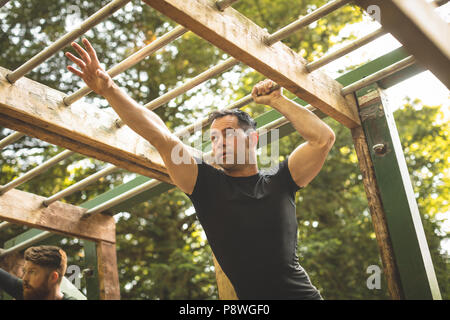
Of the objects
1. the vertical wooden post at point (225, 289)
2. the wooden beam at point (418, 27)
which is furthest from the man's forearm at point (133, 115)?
the vertical wooden post at point (225, 289)

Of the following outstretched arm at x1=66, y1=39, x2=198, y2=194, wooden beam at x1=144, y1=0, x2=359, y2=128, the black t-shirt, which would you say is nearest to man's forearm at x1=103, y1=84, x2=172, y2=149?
outstretched arm at x1=66, y1=39, x2=198, y2=194

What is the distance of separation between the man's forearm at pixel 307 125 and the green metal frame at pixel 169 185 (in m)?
1.02

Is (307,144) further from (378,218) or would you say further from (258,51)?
(378,218)

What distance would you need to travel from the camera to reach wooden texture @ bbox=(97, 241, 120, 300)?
429cm

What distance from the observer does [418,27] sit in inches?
60.3

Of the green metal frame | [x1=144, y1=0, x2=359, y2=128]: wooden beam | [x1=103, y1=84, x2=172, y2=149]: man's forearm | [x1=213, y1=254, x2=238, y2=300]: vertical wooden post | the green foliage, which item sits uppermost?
the green foliage

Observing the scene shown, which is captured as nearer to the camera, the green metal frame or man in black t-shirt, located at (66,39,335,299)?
man in black t-shirt, located at (66,39,335,299)

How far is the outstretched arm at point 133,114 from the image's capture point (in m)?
2.03

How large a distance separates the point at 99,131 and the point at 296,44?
5353 mm

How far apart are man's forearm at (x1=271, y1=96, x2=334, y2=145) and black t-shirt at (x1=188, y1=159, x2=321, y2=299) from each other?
10.8 inches

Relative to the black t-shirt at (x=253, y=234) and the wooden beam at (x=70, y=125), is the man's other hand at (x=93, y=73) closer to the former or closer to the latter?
the black t-shirt at (x=253, y=234)

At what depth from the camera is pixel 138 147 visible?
344cm

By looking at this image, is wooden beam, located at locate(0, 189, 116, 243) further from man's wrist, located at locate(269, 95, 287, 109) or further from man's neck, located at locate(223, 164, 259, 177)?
man's wrist, located at locate(269, 95, 287, 109)
